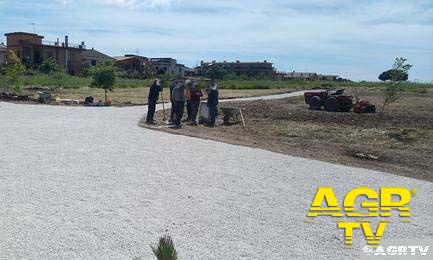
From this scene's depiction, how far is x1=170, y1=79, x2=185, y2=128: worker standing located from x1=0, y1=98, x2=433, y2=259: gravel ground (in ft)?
11.3

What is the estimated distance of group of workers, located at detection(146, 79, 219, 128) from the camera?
50.6 feet

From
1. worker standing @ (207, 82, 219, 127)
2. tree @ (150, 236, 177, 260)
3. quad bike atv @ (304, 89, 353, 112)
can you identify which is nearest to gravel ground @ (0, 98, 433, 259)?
tree @ (150, 236, 177, 260)

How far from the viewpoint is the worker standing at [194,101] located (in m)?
16.2

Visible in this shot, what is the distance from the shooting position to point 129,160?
31.2 ft

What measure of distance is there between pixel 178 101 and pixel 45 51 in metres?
67.3

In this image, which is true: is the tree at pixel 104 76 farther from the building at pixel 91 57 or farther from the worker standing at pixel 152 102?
the building at pixel 91 57

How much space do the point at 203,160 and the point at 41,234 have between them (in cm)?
490

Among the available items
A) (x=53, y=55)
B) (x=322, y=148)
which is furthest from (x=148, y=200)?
(x=53, y=55)

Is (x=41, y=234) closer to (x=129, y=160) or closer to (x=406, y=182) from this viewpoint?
(x=129, y=160)

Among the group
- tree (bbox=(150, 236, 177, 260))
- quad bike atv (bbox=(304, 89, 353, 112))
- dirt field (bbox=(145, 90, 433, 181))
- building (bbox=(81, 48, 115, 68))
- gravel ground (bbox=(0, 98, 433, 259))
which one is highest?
building (bbox=(81, 48, 115, 68))

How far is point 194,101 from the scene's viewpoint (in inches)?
641

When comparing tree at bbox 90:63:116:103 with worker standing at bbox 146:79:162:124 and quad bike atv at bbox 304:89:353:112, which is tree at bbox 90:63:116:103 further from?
quad bike atv at bbox 304:89:353:112

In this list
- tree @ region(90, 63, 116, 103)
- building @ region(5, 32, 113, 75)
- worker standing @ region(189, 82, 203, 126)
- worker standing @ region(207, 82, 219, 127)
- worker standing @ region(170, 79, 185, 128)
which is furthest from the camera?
building @ region(5, 32, 113, 75)

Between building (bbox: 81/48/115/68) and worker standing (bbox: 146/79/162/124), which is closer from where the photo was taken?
worker standing (bbox: 146/79/162/124)
